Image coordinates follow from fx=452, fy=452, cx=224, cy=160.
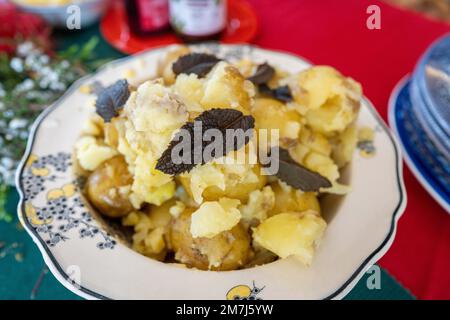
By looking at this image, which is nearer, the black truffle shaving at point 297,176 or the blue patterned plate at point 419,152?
the black truffle shaving at point 297,176

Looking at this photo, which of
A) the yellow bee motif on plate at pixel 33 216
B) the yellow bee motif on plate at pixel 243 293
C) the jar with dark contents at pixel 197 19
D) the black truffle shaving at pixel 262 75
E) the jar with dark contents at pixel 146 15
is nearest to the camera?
the yellow bee motif on plate at pixel 243 293

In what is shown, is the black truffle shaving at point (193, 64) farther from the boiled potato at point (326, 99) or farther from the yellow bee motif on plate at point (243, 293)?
the yellow bee motif on plate at point (243, 293)

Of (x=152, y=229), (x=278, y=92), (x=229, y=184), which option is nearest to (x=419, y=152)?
(x=278, y=92)

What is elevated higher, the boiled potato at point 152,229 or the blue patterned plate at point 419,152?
the blue patterned plate at point 419,152

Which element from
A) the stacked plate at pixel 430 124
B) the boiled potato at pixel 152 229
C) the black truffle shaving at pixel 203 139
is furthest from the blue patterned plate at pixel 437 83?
the boiled potato at pixel 152 229

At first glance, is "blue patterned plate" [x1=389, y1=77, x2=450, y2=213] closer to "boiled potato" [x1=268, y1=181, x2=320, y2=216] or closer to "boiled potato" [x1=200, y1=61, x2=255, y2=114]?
"boiled potato" [x1=268, y1=181, x2=320, y2=216]

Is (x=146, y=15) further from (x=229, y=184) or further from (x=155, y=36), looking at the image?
(x=229, y=184)
